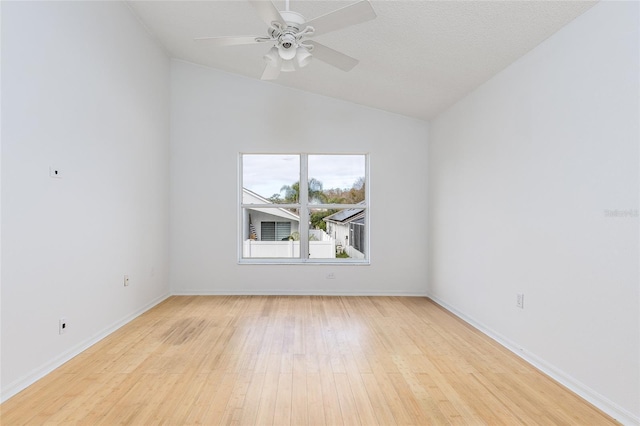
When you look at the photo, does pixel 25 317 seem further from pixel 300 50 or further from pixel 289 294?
pixel 289 294

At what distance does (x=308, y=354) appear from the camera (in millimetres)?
2973

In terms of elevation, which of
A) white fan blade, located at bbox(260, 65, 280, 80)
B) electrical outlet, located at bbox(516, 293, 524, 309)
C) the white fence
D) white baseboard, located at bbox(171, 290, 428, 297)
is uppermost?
white fan blade, located at bbox(260, 65, 280, 80)

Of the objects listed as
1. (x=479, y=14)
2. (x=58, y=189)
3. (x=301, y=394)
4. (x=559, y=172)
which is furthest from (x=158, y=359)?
(x=479, y=14)

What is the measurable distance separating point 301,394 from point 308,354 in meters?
0.66

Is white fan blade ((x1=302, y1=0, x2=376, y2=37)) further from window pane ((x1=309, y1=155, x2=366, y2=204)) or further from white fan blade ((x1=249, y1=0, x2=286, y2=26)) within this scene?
window pane ((x1=309, y1=155, x2=366, y2=204))

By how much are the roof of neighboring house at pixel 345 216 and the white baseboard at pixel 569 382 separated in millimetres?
2333

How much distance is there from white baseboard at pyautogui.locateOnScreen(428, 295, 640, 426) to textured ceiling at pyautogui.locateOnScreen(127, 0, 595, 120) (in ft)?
8.18

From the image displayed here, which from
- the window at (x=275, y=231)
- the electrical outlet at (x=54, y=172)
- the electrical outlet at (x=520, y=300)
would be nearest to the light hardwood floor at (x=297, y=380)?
the electrical outlet at (x=520, y=300)

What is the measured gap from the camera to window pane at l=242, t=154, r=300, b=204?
5348mm

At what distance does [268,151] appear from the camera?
17.1 feet

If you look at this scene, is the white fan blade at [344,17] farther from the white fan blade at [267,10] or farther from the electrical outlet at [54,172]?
the electrical outlet at [54,172]

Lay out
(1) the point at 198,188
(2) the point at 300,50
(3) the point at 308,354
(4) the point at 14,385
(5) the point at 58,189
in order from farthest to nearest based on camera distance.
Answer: (1) the point at 198,188, (3) the point at 308,354, (5) the point at 58,189, (2) the point at 300,50, (4) the point at 14,385

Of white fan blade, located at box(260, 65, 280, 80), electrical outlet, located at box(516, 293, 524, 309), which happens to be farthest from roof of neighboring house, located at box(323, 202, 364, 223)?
white fan blade, located at box(260, 65, 280, 80)

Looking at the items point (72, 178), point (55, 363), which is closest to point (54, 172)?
point (72, 178)
